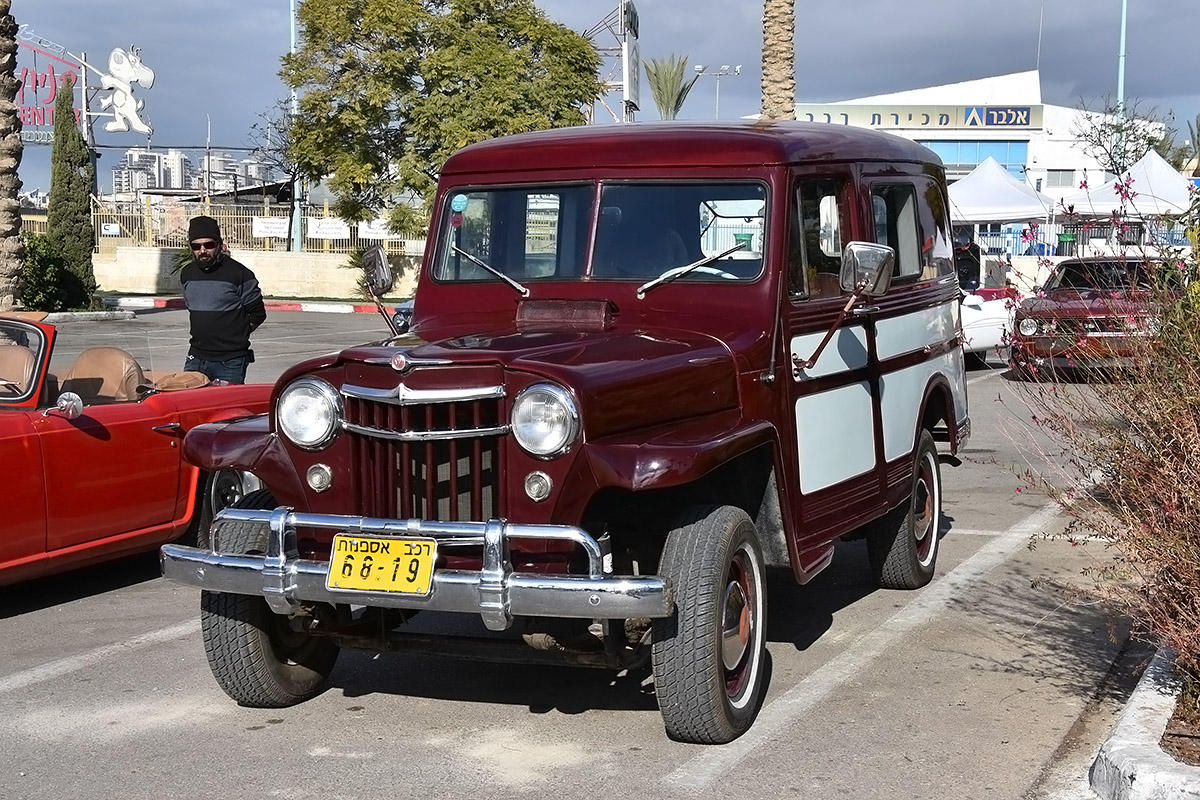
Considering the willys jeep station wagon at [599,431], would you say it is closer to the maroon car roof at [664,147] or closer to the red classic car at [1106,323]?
the maroon car roof at [664,147]

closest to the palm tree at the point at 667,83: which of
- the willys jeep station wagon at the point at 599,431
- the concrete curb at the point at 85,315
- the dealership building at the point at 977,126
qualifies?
the dealership building at the point at 977,126

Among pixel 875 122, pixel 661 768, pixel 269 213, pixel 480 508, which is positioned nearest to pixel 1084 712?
pixel 661 768

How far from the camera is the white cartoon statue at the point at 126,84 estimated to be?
170ft

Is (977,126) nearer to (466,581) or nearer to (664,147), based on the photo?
(664,147)

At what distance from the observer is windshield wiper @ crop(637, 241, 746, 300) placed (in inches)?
231

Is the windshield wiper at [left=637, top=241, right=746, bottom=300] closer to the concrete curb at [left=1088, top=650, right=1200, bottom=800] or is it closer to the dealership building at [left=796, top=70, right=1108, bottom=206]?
the concrete curb at [left=1088, top=650, right=1200, bottom=800]

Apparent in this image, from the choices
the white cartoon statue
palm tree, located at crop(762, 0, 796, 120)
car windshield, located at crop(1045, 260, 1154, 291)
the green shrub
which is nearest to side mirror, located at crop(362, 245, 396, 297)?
car windshield, located at crop(1045, 260, 1154, 291)

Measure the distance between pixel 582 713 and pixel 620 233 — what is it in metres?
2.00

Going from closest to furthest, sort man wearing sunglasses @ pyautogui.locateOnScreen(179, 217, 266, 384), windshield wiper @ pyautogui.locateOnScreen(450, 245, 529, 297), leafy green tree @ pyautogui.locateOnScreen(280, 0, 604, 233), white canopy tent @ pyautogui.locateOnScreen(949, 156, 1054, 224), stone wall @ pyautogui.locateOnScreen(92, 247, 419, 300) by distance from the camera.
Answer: windshield wiper @ pyautogui.locateOnScreen(450, 245, 529, 297), man wearing sunglasses @ pyautogui.locateOnScreen(179, 217, 266, 384), white canopy tent @ pyautogui.locateOnScreen(949, 156, 1054, 224), leafy green tree @ pyautogui.locateOnScreen(280, 0, 604, 233), stone wall @ pyautogui.locateOnScreen(92, 247, 419, 300)

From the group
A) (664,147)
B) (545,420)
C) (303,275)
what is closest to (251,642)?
(545,420)

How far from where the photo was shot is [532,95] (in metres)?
32.5

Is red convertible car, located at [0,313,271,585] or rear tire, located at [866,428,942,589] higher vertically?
red convertible car, located at [0,313,271,585]

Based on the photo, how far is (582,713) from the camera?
17.8 feet

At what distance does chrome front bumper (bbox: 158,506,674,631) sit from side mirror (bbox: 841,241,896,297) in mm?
1750
